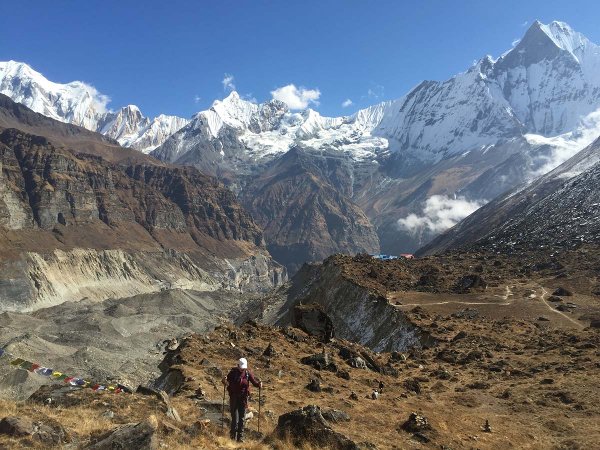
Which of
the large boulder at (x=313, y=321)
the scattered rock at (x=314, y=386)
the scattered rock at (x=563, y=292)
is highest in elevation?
the scattered rock at (x=563, y=292)

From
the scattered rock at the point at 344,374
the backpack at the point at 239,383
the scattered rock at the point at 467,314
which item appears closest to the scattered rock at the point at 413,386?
the scattered rock at the point at 344,374

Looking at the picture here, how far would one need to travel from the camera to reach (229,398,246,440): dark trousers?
1585cm

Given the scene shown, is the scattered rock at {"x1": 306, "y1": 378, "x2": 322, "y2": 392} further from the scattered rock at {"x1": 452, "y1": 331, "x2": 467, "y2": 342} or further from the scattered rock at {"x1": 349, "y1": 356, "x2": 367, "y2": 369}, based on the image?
the scattered rock at {"x1": 452, "y1": 331, "x2": 467, "y2": 342}

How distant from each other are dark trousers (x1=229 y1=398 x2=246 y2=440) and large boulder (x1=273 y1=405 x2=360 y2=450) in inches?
41.1

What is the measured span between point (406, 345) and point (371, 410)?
26.3 m

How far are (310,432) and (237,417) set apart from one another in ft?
7.34

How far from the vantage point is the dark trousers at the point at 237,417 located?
15.9 metres

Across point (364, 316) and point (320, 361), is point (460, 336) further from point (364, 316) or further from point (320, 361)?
point (364, 316)

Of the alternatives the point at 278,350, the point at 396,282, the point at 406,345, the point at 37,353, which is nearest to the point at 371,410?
the point at 278,350

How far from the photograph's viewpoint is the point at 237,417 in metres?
16.0

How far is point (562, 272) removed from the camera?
7356cm

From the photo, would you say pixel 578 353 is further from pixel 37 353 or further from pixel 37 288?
pixel 37 288

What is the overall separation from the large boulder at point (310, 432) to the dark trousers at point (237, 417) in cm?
104

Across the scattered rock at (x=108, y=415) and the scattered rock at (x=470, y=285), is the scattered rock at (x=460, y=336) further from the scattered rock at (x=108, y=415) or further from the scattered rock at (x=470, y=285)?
the scattered rock at (x=108, y=415)
